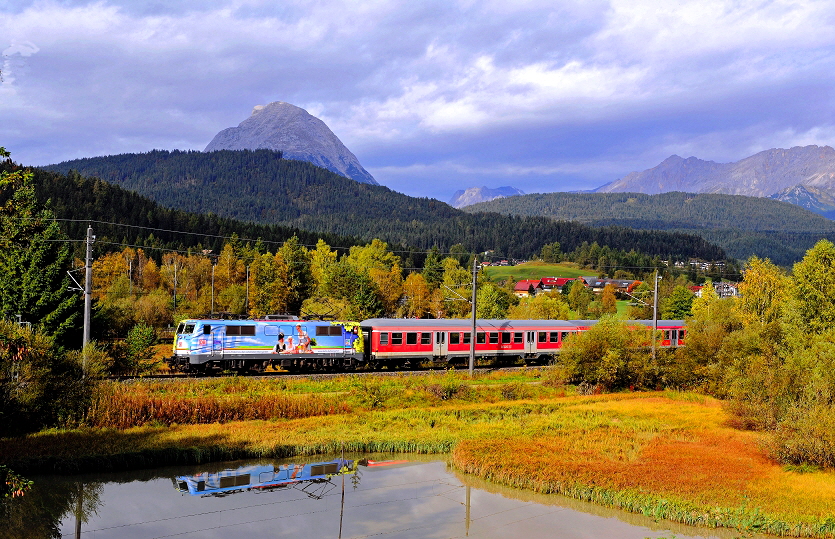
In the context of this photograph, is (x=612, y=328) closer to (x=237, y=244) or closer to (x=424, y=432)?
(x=424, y=432)

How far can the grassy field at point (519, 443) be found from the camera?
20.8 meters

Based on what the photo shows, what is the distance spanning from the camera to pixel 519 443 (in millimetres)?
27844

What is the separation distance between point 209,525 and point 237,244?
4070 inches

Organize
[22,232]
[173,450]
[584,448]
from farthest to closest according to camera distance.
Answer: [584,448]
[173,450]
[22,232]

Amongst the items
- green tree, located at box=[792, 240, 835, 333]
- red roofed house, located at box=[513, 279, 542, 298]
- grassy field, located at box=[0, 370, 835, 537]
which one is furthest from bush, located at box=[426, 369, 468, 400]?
red roofed house, located at box=[513, 279, 542, 298]

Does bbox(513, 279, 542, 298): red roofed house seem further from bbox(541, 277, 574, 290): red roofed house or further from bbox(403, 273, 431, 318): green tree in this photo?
bbox(403, 273, 431, 318): green tree

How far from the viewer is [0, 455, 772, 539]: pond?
60.1 ft

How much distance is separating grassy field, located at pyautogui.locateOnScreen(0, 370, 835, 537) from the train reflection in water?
1.51 meters

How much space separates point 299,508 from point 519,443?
433 inches

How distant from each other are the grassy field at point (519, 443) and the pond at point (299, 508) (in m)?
0.81

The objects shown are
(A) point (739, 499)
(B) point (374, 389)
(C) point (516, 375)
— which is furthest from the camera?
(C) point (516, 375)

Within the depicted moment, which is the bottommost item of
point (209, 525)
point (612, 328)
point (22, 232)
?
point (209, 525)

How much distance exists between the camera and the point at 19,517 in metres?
18.3

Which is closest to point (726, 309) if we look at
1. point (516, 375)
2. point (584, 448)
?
point (516, 375)
